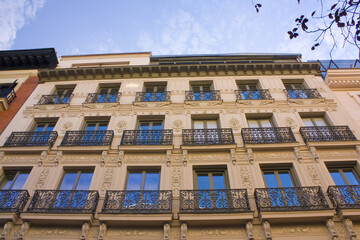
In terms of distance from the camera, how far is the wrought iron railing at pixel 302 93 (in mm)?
14484

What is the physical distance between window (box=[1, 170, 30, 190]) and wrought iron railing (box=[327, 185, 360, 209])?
11610mm

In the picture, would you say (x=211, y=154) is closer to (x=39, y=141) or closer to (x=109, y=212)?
(x=109, y=212)

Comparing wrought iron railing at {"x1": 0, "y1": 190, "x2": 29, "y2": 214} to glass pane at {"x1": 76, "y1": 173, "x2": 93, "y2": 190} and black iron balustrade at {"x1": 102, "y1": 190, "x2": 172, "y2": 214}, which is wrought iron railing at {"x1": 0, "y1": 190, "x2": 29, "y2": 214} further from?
black iron balustrade at {"x1": 102, "y1": 190, "x2": 172, "y2": 214}

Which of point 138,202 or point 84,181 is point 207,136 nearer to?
point 138,202

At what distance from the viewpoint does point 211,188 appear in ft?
33.5

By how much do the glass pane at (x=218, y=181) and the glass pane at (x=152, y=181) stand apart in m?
2.26

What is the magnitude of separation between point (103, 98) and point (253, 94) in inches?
334

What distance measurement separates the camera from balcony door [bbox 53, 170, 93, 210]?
30.6ft

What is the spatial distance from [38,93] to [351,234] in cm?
1652

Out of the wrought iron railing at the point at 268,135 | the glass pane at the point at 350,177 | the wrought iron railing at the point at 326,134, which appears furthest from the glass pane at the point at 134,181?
the glass pane at the point at 350,177

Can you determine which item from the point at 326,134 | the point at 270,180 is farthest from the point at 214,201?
the point at 326,134

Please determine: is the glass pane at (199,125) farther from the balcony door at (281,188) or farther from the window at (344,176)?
the window at (344,176)

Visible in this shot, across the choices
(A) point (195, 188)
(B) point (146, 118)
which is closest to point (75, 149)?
(B) point (146, 118)

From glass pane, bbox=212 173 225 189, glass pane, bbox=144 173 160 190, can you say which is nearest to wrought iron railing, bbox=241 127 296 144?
glass pane, bbox=212 173 225 189
